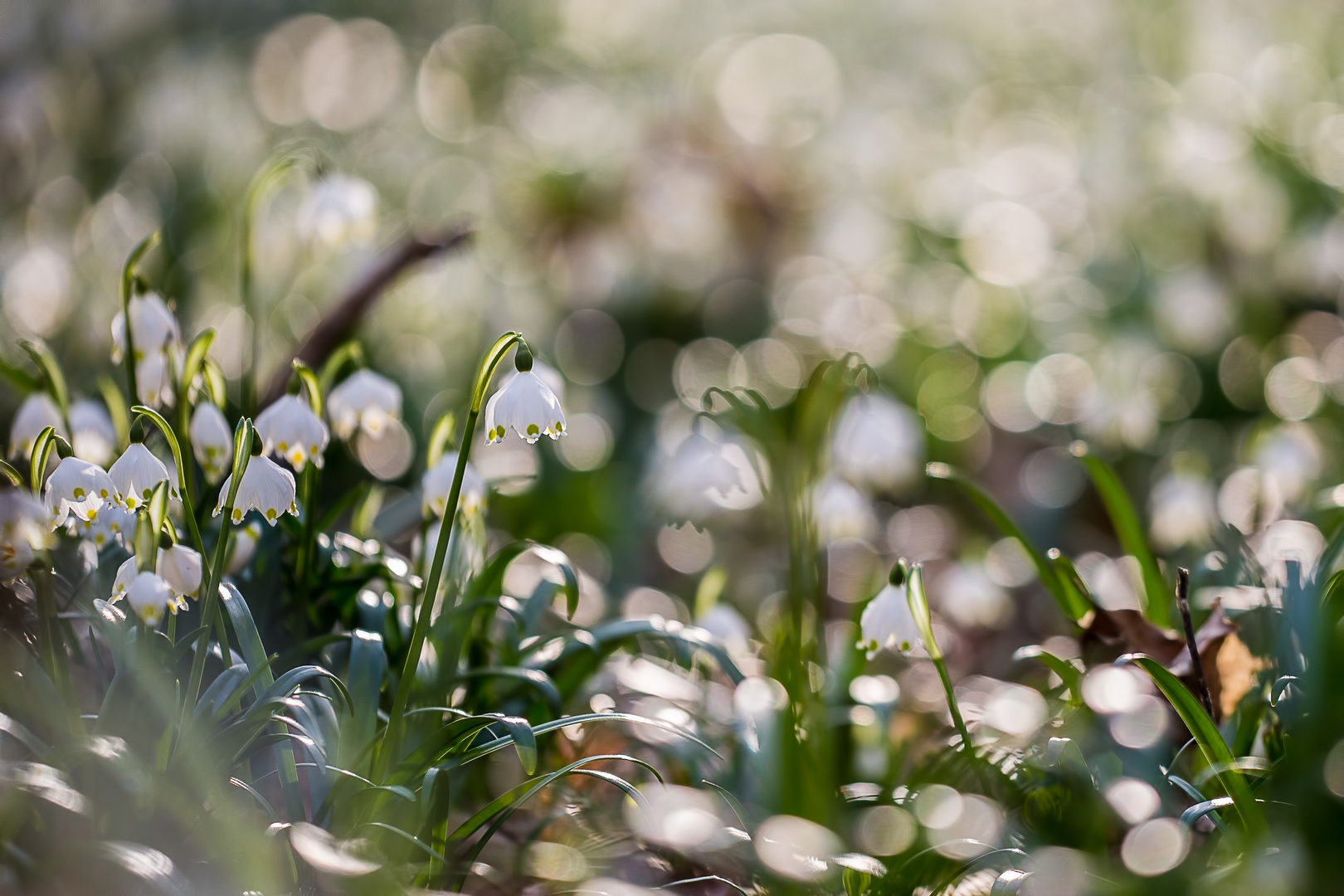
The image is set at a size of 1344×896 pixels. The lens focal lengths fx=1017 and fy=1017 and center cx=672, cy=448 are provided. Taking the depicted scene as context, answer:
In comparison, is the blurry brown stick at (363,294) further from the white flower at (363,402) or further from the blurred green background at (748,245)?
the white flower at (363,402)

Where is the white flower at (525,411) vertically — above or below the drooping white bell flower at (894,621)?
above

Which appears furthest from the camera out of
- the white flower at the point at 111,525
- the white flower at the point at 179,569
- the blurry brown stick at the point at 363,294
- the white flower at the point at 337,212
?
the blurry brown stick at the point at 363,294

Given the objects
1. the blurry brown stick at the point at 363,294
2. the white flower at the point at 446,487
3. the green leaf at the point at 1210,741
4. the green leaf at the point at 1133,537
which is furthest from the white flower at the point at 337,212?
the green leaf at the point at 1210,741

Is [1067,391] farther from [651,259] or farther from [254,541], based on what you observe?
[254,541]

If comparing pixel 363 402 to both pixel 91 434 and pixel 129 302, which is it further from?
pixel 91 434

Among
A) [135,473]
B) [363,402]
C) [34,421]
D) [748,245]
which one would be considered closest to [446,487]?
[363,402]

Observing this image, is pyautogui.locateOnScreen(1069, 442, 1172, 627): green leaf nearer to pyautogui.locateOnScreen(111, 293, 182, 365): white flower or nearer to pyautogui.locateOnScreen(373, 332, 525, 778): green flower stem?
pyautogui.locateOnScreen(373, 332, 525, 778): green flower stem
